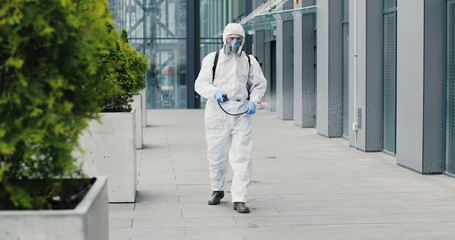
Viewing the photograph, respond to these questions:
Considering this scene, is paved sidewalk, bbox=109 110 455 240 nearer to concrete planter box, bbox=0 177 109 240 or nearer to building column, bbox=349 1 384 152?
building column, bbox=349 1 384 152

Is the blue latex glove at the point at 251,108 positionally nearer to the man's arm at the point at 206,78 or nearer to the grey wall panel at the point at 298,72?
the man's arm at the point at 206,78

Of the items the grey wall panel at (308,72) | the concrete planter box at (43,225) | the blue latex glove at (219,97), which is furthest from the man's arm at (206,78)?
the grey wall panel at (308,72)

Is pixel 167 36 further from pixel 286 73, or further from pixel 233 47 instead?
pixel 233 47

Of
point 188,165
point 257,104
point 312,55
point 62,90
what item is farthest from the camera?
point 312,55

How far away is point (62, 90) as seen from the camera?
3902 millimetres

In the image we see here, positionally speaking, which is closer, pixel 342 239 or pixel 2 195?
pixel 2 195

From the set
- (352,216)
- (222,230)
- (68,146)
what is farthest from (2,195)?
(352,216)

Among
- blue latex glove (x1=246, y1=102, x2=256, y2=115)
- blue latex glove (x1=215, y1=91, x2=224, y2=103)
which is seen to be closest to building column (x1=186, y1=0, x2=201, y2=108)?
blue latex glove (x1=246, y1=102, x2=256, y2=115)

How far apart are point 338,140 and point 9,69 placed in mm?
13536

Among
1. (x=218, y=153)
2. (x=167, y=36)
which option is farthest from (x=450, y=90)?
(x=167, y=36)

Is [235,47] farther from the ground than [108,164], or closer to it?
farther from the ground

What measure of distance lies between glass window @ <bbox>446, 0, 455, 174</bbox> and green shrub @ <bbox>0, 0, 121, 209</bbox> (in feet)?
25.4

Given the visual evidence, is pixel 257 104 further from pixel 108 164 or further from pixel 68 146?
pixel 68 146

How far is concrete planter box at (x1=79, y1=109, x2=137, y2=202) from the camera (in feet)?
28.7
